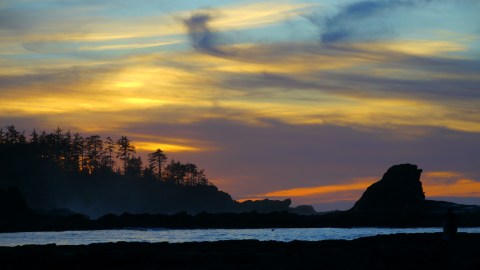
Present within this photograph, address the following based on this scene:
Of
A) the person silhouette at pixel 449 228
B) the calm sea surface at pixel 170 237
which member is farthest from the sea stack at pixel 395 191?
the person silhouette at pixel 449 228

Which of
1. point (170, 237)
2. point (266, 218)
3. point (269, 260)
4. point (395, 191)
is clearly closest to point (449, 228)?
point (269, 260)

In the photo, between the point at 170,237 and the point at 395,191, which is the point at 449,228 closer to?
the point at 170,237

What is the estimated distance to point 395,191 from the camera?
149500 mm

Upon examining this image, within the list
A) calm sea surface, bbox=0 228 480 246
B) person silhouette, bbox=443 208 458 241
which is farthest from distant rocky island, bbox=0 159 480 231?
person silhouette, bbox=443 208 458 241

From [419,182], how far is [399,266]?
127 metres

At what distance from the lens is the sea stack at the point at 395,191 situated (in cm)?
14852

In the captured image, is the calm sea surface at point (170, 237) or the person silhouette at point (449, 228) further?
the calm sea surface at point (170, 237)

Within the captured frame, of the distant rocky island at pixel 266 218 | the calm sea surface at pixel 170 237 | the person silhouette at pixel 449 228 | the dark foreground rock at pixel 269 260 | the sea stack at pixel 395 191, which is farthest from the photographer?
the sea stack at pixel 395 191

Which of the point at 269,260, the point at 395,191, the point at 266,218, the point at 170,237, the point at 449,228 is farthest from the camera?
the point at 395,191

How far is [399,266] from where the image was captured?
31.3m

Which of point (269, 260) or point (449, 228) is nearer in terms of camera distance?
point (269, 260)

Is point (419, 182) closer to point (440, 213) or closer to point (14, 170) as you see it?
point (440, 213)

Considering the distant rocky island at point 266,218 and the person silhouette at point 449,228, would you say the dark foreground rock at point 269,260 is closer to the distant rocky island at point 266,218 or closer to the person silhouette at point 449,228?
the person silhouette at point 449,228

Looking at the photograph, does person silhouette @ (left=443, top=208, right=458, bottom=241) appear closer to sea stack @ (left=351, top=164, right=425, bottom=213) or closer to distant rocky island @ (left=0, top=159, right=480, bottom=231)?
distant rocky island @ (left=0, top=159, right=480, bottom=231)
